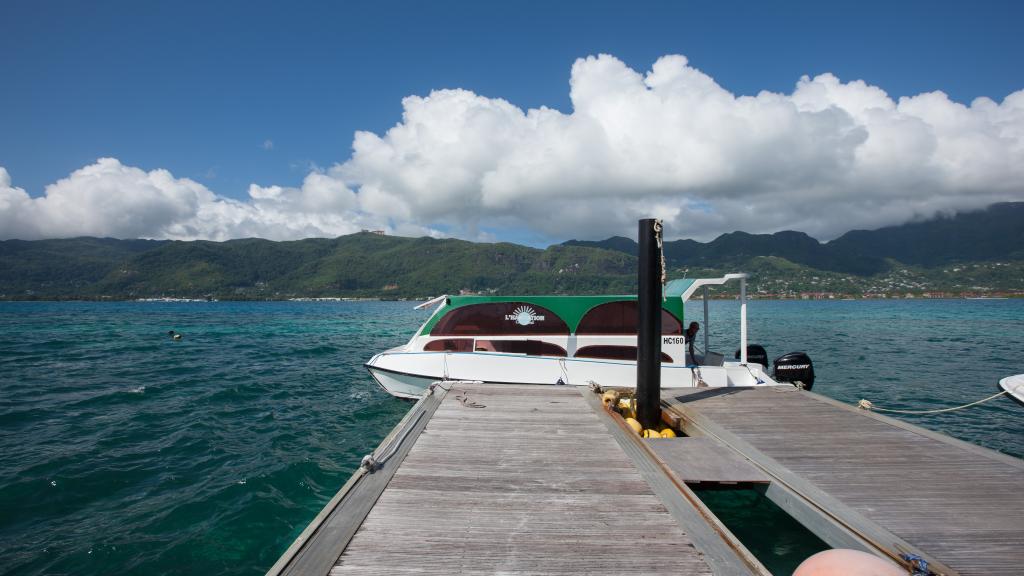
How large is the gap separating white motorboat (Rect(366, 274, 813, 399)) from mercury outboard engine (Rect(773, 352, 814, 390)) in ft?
0.08

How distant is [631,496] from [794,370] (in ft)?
32.1

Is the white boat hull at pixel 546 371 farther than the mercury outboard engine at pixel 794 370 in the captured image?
No

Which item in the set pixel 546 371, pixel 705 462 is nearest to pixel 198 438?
pixel 546 371

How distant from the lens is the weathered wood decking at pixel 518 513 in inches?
148

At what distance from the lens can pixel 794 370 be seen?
1253 centimetres

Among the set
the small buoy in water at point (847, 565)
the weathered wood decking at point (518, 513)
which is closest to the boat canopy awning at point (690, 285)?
the weathered wood decking at point (518, 513)

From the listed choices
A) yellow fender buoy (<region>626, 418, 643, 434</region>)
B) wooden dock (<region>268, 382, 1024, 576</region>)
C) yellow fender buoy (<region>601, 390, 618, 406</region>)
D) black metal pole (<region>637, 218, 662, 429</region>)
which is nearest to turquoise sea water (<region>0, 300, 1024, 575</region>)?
wooden dock (<region>268, 382, 1024, 576</region>)

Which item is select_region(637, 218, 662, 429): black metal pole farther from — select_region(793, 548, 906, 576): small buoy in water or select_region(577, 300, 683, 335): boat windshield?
select_region(793, 548, 906, 576): small buoy in water

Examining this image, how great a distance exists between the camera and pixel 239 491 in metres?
8.30

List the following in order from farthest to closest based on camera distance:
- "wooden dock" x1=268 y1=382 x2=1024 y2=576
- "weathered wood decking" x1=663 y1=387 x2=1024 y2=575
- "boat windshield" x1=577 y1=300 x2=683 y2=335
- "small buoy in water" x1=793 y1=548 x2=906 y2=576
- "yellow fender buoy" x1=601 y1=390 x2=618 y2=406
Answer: "boat windshield" x1=577 y1=300 x2=683 y2=335
"yellow fender buoy" x1=601 y1=390 x2=618 y2=406
"weathered wood decking" x1=663 y1=387 x2=1024 y2=575
"wooden dock" x1=268 y1=382 x2=1024 y2=576
"small buoy in water" x1=793 y1=548 x2=906 y2=576

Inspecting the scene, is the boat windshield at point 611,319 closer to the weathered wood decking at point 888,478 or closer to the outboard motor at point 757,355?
the weathered wood decking at point 888,478

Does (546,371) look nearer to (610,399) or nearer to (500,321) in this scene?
(500,321)

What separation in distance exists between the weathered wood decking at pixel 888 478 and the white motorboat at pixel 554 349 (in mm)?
2532

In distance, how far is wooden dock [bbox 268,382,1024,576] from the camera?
3.88 meters
